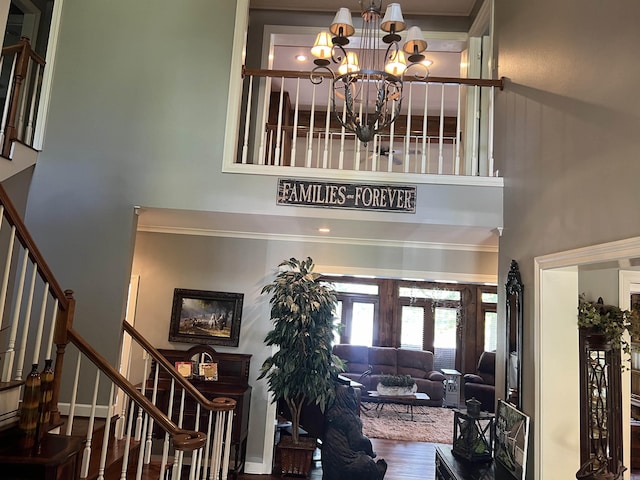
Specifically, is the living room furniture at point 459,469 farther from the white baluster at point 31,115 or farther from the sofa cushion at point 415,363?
the sofa cushion at point 415,363

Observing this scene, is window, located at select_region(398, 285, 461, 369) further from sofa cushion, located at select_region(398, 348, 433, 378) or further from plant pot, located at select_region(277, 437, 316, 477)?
plant pot, located at select_region(277, 437, 316, 477)

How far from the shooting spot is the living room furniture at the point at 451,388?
31.9 feet

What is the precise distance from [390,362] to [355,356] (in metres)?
0.79

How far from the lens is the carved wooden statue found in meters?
4.24

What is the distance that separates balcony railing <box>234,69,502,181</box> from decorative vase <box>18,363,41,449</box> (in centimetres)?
233

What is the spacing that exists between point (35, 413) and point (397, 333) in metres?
9.05

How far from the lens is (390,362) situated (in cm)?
1004

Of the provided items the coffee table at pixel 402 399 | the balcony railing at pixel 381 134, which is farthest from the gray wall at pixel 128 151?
the coffee table at pixel 402 399

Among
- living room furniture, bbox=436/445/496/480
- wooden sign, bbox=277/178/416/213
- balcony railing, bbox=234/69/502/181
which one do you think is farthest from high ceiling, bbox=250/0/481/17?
living room furniture, bbox=436/445/496/480

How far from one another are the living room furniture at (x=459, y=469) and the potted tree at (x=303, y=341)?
4.13ft

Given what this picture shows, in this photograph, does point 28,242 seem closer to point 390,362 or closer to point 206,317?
point 206,317

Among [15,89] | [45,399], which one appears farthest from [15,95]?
[45,399]

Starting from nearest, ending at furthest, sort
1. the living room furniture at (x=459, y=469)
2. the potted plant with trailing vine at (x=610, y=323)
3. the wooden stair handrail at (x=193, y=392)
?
the potted plant with trailing vine at (x=610, y=323) < the living room furniture at (x=459, y=469) < the wooden stair handrail at (x=193, y=392)

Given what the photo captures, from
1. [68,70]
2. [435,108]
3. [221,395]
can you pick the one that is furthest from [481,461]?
[435,108]
